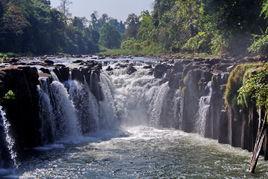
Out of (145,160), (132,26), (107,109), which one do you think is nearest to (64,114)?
(107,109)

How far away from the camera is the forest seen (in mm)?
48719

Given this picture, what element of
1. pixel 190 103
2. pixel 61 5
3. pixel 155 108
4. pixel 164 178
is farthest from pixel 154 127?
pixel 61 5

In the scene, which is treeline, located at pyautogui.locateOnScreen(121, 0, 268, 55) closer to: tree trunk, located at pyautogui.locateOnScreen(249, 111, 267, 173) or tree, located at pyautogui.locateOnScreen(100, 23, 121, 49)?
tree trunk, located at pyautogui.locateOnScreen(249, 111, 267, 173)

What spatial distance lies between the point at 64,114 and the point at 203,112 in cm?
993

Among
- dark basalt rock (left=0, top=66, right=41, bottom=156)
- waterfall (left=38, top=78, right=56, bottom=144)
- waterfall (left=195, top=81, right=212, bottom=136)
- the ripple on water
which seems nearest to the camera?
the ripple on water

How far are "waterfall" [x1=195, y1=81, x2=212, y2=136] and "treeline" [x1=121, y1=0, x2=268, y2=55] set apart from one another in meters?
4.62

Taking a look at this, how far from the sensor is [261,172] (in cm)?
2325

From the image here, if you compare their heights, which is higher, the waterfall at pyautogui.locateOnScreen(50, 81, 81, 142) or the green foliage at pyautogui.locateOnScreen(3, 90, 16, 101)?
the green foliage at pyautogui.locateOnScreen(3, 90, 16, 101)

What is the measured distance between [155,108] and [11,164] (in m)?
16.7

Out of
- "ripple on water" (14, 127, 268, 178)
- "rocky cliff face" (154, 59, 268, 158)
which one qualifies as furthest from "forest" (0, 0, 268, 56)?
"ripple on water" (14, 127, 268, 178)

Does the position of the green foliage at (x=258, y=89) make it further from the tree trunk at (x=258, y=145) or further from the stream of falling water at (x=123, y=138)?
the stream of falling water at (x=123, y=138)

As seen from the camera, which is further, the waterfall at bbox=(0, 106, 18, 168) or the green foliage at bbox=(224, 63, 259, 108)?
the green foliage at bbox=(224, 63, 259, 108)

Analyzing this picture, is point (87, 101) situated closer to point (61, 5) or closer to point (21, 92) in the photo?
point (21, 92)

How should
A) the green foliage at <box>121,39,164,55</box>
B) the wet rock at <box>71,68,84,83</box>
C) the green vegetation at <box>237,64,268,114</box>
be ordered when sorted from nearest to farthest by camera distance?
the green vegetation at <box>237,64,268,114</box> → the wet rock at <box>71,68,84,83</box> → the green foliage at <box>121,39,164,55</box>
